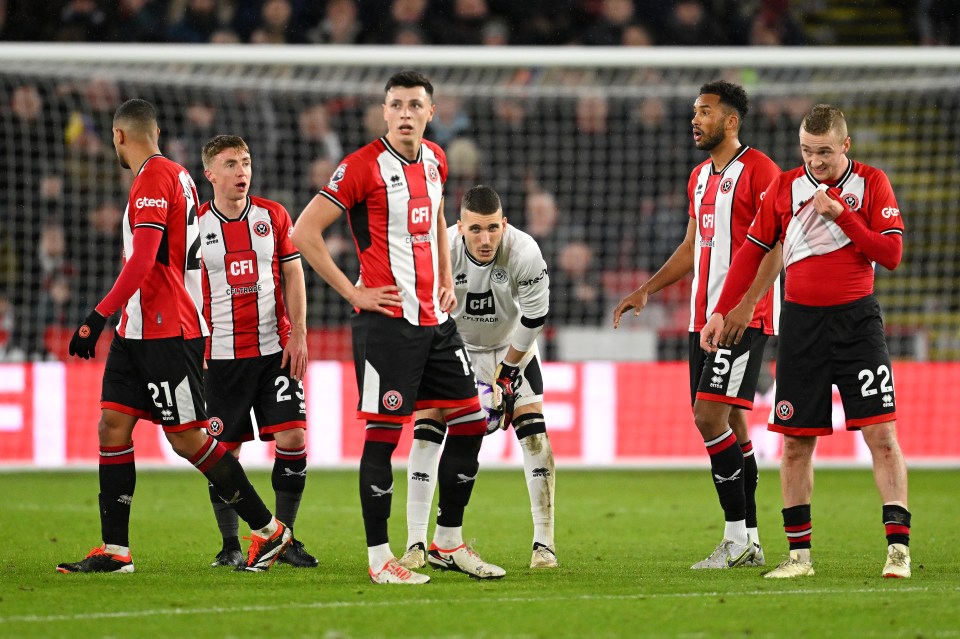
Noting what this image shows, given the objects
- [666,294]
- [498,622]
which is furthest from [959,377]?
[498,622]

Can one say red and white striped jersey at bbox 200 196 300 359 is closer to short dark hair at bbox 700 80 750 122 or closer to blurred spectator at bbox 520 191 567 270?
short dark hair at bbox 700 80 750 122

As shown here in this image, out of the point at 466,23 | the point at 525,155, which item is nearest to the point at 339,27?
the point at 466,23

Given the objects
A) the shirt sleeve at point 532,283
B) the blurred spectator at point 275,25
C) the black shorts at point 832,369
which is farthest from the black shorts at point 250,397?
the blurred spectator at point 275,25

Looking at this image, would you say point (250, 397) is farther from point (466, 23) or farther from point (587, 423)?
point (466, 23)

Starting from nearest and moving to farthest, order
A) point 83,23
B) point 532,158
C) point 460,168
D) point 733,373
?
point 733,373
point 460,168
point 532,158
point 83,23

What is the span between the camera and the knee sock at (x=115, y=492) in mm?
6449

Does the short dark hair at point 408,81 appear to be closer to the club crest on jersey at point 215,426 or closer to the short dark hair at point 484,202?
the short dark hair at point 484,202

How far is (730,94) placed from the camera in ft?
23.1

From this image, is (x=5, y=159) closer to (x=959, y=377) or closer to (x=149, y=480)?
(x=149, y=480)

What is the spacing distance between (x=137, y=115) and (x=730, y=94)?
311 centimetres

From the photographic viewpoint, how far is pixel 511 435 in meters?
12.1

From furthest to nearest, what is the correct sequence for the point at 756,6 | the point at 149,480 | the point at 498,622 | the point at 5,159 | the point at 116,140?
1. the point at 756,6
2. the point at 5,159
3. the point at 149,480
4. the point at 116,140
5. the point at 498,622

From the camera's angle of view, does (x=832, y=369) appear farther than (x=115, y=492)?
No

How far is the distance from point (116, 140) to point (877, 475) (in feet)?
13.4
